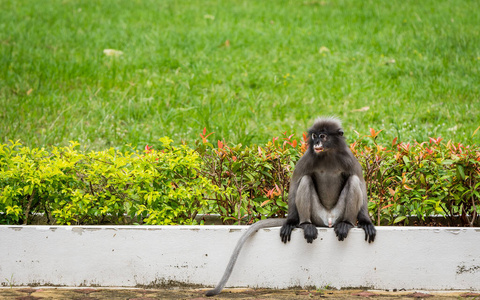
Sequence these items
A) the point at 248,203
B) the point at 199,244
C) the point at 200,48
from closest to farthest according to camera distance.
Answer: the point at 199,244 → the point at 248,203 → the point at 200,48

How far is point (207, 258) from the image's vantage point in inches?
150

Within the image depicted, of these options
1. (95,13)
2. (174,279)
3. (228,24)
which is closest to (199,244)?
(174,279)

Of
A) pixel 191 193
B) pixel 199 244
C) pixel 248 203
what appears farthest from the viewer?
pixel 248 203

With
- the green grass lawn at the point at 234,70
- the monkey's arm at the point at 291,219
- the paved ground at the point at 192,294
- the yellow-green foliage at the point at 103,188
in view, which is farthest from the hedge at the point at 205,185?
the green grass lawn at the point at 234,70

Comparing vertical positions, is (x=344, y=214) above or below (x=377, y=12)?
below

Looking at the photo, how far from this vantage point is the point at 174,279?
3.82 m

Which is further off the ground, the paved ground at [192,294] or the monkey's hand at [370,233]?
the monkey's hand at [370,233]

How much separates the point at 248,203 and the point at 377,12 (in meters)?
9.09

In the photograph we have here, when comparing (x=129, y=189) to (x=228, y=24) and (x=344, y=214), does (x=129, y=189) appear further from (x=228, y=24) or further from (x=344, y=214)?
(x=228, y=24)

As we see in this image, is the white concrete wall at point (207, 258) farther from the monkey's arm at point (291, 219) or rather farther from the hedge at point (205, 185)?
the hedge at point (205, 185)

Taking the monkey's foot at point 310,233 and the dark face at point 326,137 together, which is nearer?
the monkey's foot at point 310,233

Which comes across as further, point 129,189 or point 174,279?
point 129,189

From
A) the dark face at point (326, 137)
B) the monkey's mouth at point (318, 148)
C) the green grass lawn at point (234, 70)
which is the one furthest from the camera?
the green grass lawn at point (234, 70)

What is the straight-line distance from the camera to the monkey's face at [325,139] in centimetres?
407
